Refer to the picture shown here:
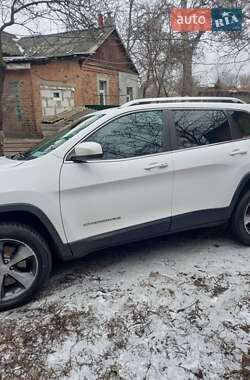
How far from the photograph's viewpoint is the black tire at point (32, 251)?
2594 millimetres

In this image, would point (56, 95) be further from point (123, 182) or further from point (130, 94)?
point (123, 182)

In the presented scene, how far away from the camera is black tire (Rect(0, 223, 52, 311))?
2.59 meters

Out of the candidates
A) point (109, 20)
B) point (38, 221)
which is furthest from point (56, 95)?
point (38, 221)

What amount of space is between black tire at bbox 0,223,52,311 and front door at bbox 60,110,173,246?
26 centimetres

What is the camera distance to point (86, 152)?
2.71 meters

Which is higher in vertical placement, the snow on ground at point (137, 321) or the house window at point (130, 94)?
the house window at point (130, 94)

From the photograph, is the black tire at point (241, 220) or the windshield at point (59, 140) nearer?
the windshield at point (59, 140)

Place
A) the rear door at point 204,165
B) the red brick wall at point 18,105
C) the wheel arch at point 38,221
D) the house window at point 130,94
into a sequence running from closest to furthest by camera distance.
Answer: the wheel arch at point 38,221 < the rear door at point 204,165 < the red brick wall at point 18,105 < the house window at point 130,94

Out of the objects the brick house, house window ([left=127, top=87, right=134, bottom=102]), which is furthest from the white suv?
house window ([left=127, top=87, right=134, bottom=102])

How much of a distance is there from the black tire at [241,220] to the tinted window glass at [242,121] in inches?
27.0

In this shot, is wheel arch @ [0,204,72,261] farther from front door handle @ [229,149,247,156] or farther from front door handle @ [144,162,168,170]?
front door handle @ [229,149,247,156]

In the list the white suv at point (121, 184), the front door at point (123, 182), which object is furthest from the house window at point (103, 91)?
the front door at point (123, 182)

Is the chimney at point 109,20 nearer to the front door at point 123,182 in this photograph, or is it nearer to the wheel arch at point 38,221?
the front door at point 123,182

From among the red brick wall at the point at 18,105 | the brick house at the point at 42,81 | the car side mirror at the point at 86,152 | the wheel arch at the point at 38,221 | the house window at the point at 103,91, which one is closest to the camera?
the wheel arch at the point at 38,221
